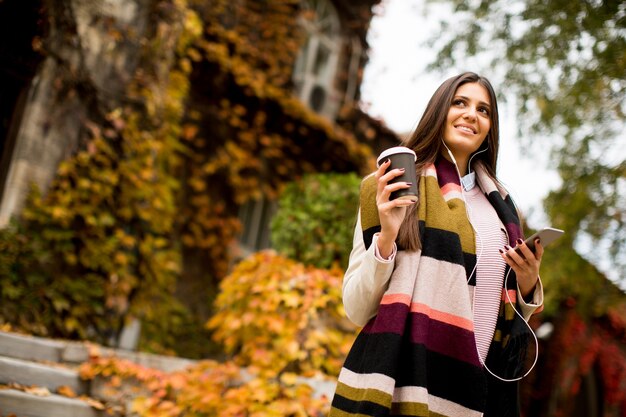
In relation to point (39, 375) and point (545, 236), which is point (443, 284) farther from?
point (39, 375)

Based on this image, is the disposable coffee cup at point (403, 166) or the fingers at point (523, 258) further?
the fingers at point (523, 258)

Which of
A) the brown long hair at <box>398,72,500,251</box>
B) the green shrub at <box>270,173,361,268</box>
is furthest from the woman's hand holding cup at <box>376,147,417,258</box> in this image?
the green shrub at <box>270,173,361,268</box>

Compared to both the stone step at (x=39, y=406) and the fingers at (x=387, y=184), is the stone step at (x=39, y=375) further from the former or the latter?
the fingers at (x=387, y=184)

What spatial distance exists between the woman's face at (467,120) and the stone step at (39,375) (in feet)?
9.93

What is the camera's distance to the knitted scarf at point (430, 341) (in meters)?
1.48

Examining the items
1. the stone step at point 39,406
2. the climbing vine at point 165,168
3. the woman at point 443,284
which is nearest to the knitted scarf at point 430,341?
the woman at point 443,284

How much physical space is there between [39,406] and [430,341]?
9.02 feet

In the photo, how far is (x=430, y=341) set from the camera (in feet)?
5.07

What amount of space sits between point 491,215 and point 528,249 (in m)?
0.22

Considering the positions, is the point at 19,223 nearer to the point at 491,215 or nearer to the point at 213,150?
the point at 213,150

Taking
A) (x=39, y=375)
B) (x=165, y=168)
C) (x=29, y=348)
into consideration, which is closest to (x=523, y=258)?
(x=39, y=375)

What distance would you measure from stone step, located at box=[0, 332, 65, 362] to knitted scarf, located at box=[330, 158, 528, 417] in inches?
122

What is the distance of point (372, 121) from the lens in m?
8.51

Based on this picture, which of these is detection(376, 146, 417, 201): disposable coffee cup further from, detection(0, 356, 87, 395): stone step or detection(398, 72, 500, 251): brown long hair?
detection(0, 356, 87, 395): stone step
